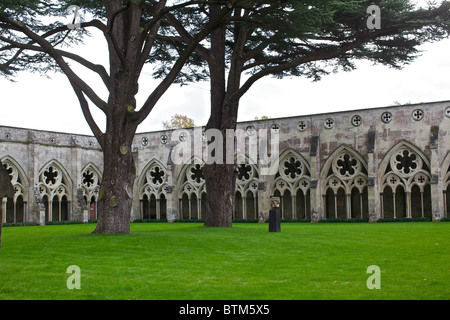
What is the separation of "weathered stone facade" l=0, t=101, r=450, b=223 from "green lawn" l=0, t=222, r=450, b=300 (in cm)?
1285

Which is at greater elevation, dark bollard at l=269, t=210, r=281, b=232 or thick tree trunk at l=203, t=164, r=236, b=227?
thick tree trunk at l=203, t=164, r=236, b=227

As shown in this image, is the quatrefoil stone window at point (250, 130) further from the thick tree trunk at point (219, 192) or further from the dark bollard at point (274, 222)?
the dark bollard at point (274, 222)

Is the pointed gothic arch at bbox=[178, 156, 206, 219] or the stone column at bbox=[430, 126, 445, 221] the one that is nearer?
the stone column at bbox=[430, 126, 445, 221]

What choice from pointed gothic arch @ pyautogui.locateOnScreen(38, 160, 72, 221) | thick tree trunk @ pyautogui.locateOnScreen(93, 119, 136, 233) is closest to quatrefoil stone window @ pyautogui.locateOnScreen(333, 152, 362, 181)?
thick tree trunk @ pyautogui.locateOnScreen(93, 119, 136, 233)

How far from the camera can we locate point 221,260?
10852 millimetres

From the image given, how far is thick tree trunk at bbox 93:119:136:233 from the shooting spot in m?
16.6

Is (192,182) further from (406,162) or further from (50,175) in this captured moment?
(406,162)

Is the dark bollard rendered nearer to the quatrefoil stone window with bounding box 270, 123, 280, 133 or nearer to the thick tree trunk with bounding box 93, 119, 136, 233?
the thick tree trunk with bounding box 93, 119, 136, 233

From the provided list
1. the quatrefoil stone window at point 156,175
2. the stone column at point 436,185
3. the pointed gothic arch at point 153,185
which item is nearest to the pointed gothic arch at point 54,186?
the pointed gothic arch at point 153,185

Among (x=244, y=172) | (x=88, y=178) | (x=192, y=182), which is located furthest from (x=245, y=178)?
(x=88, y=178)

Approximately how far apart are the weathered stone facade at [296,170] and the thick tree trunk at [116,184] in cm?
1464
